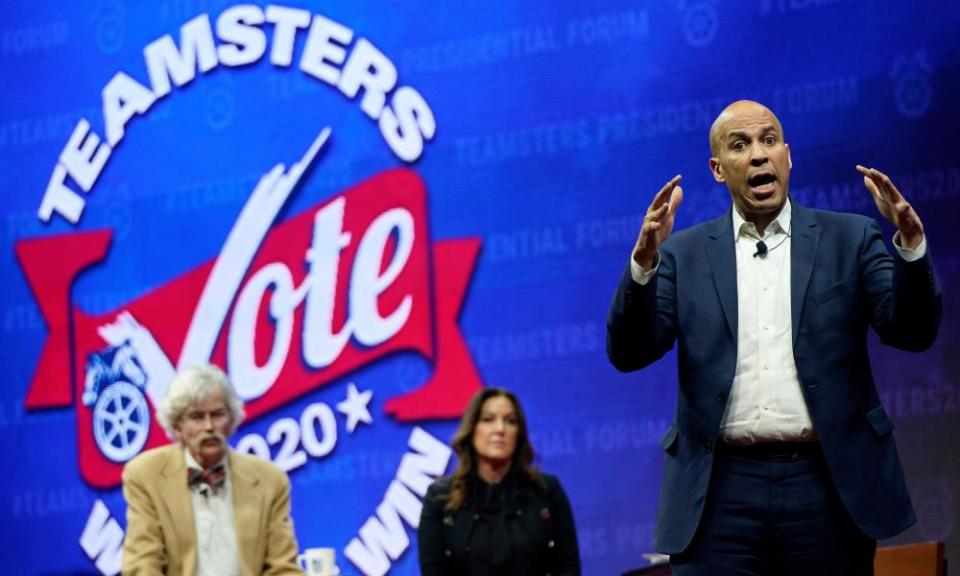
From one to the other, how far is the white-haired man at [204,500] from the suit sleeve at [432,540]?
47 centimetres

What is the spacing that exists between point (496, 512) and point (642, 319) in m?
1.81

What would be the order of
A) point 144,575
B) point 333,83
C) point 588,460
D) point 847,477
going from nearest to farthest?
point 847,477 → point 144,575 → point 588,460 → point 333,83

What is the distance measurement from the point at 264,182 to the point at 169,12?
2.61 ft

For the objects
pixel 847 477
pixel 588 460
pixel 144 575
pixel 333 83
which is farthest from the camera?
pixel 333 83

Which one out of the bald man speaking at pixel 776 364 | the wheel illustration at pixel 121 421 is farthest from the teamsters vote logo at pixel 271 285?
the bald man speaking at pixel 776 364

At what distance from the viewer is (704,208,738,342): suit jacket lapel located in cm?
224

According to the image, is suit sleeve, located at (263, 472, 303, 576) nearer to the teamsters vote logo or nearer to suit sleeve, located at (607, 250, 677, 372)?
the teamsters vote logo

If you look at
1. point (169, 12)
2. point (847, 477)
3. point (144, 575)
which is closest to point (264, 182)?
point (169, 12)

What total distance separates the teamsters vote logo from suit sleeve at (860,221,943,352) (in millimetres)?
2636

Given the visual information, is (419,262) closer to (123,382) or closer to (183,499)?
(123,382)

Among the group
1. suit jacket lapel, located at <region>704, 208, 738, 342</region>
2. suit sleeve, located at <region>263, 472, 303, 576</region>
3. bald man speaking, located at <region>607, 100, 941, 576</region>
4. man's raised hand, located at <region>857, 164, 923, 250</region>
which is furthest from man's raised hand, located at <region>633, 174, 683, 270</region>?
suit sleeve, located at <region>263, 472, 303, 576</region>

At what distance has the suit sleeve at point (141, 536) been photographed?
334cm

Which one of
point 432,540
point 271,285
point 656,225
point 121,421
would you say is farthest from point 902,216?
point 121,421

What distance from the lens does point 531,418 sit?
15.4 feet
